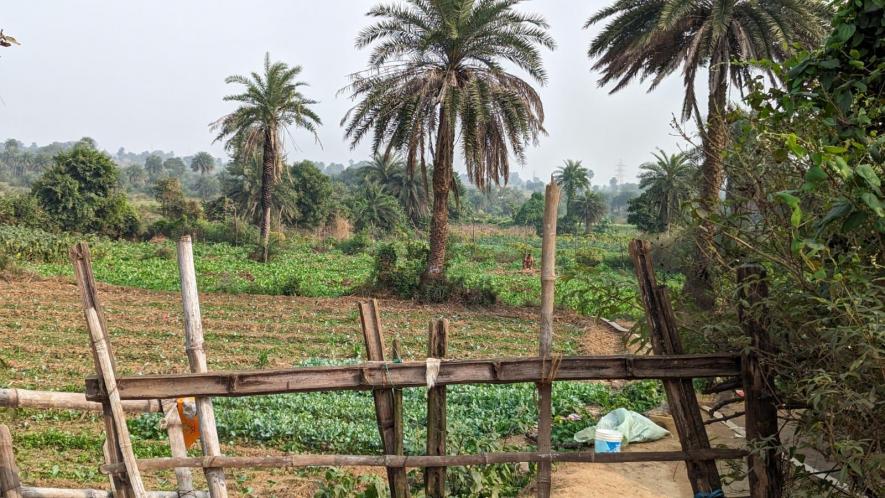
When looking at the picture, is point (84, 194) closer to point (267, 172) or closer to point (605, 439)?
Result: point (267, 172)

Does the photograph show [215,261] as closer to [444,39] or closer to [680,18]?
[444,39]

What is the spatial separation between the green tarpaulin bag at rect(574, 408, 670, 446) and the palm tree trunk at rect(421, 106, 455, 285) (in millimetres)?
10760

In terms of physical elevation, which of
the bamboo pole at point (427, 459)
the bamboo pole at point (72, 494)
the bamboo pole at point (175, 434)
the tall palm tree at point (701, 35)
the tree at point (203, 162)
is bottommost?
the bamboo pole at point (72, 494)

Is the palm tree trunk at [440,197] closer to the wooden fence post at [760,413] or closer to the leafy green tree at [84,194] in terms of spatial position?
the wooden fence post at [760,413]

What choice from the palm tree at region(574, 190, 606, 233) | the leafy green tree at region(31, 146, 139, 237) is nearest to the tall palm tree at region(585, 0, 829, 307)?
the leafy green tree at region(31, 146, 139, 237)

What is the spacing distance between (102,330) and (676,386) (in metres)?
3.28

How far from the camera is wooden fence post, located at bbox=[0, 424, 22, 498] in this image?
3.75 metres

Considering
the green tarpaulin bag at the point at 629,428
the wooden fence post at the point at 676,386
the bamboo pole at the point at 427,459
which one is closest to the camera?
the bamboo pole at the point at 427,459

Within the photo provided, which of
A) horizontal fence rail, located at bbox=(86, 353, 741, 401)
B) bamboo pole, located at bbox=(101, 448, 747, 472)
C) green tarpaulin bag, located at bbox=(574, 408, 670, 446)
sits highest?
horizontal fence rail, located at bbox=(86, 353, 741, 401)

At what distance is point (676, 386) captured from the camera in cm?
397

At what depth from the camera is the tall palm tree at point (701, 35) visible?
13.7m

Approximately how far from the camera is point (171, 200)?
39250 millimetres

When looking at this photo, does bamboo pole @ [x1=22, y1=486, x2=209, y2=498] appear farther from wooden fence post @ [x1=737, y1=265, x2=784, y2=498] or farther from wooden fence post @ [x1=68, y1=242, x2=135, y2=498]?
wooden fence post @ [x1=737, y1=265, x2=784, y2=498]

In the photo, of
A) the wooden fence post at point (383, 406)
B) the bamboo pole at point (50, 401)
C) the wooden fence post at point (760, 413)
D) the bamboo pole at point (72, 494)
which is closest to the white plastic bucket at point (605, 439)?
the wooden fence post at point (760, 413)
